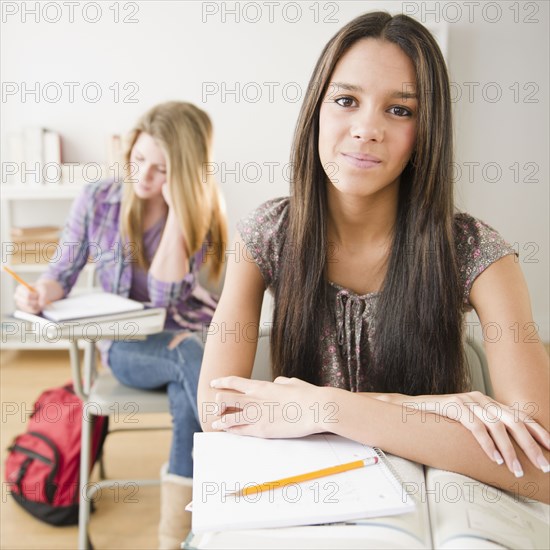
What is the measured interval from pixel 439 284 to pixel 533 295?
215cm

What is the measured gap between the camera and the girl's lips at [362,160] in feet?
3.66

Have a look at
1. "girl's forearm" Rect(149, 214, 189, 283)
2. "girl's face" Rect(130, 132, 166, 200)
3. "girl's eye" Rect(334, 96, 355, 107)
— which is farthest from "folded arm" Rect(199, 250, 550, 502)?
"girl's face" Rect(130, 132, 166, 200)

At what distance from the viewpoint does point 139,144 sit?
2.06 m

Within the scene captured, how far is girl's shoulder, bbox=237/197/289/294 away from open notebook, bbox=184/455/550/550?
0.62 meters

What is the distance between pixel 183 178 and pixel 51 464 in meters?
0.95

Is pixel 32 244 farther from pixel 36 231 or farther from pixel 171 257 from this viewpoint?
pixel 171 257

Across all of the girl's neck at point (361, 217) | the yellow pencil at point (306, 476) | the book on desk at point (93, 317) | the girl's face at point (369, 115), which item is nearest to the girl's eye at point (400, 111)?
the girl's face at point (369, 115)

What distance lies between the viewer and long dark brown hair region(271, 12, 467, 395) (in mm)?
1133

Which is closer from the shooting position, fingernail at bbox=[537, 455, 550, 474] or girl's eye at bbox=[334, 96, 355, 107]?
fingernail at bbox=[537, 455, 550, 474]

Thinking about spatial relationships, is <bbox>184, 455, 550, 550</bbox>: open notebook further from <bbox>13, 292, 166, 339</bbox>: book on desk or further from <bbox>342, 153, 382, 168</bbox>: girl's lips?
<bbox>13, 292, 166, 339</bbox>: book on desk

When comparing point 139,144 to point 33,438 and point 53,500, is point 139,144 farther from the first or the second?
point 53,500

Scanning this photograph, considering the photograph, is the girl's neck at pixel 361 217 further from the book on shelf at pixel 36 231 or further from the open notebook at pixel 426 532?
the book on shelf at pixel 36 231

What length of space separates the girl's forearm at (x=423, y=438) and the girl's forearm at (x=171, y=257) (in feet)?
3.78

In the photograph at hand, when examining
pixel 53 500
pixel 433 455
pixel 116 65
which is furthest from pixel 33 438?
pixel 116 65
